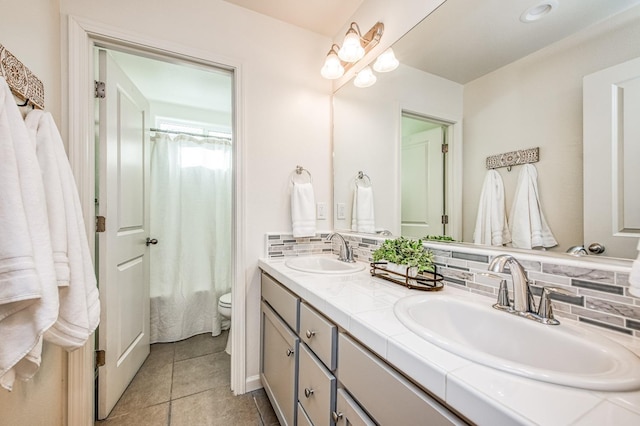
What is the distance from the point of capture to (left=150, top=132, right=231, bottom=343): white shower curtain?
2305 millimetres

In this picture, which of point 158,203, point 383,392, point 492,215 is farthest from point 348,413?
point 158,203

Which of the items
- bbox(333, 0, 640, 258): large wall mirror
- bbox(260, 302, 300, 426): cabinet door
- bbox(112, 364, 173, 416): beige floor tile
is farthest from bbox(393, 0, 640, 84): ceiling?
bbox(112, 364, 173, 416): beige floor tile

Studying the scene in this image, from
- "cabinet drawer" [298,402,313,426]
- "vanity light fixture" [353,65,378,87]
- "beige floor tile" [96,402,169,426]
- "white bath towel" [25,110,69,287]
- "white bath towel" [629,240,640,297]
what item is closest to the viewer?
"white bath towel" [629,240,640,297]

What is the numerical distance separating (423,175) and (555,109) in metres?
0.55

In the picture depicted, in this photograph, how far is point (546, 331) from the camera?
2.16ft

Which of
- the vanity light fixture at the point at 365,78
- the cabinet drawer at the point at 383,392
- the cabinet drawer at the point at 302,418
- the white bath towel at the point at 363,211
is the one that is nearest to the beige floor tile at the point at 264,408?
the cabinet drawer at the point at 302,418

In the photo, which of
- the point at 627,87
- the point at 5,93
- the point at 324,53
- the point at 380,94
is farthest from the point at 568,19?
the point at 5,93

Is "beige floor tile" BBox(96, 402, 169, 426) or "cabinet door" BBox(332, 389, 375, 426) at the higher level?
"cabinet door" BBox(332, 389, 375, 426)

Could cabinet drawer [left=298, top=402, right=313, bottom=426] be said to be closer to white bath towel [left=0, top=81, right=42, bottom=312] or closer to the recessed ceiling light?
A: white bath towel [left=0, top=81, right=42, bottom=312]

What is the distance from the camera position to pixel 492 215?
99 centimetres

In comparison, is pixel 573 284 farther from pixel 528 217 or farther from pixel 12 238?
pixel 12 238

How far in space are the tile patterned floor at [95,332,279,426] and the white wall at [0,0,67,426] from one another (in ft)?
1.15

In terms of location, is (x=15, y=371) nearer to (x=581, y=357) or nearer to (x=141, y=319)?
(x=141, y=319)

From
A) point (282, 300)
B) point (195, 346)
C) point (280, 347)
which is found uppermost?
point (282, 300)
